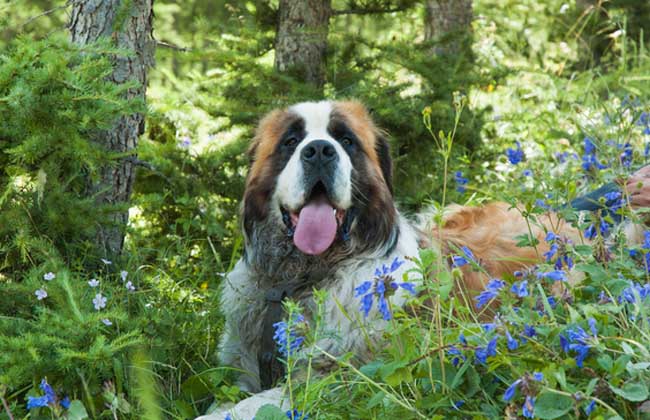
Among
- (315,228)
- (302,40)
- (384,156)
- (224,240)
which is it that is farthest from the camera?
(302,40)

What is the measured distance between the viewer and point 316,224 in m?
3.83

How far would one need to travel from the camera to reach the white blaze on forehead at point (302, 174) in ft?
12.5

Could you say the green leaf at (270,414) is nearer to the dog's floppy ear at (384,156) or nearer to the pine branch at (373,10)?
the dog's floppy ear at (384,156)

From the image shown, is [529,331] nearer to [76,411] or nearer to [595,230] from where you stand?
[595,230]

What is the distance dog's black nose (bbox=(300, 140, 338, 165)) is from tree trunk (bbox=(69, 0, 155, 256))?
0.94 metres

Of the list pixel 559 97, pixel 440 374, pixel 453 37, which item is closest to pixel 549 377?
pixel 440 374

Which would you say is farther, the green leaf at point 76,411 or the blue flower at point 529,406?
the green leaf at point 76,411

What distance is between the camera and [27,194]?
399 cm

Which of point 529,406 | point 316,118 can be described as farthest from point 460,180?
point 529,406

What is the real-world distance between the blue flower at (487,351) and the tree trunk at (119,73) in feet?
7.59

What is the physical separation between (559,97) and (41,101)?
18.8 feet

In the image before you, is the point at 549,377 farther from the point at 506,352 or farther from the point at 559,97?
the point at 559,97

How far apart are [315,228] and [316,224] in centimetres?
2

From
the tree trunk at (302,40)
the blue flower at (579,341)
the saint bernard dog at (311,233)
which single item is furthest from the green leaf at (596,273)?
the tree trunk at (302,40)
